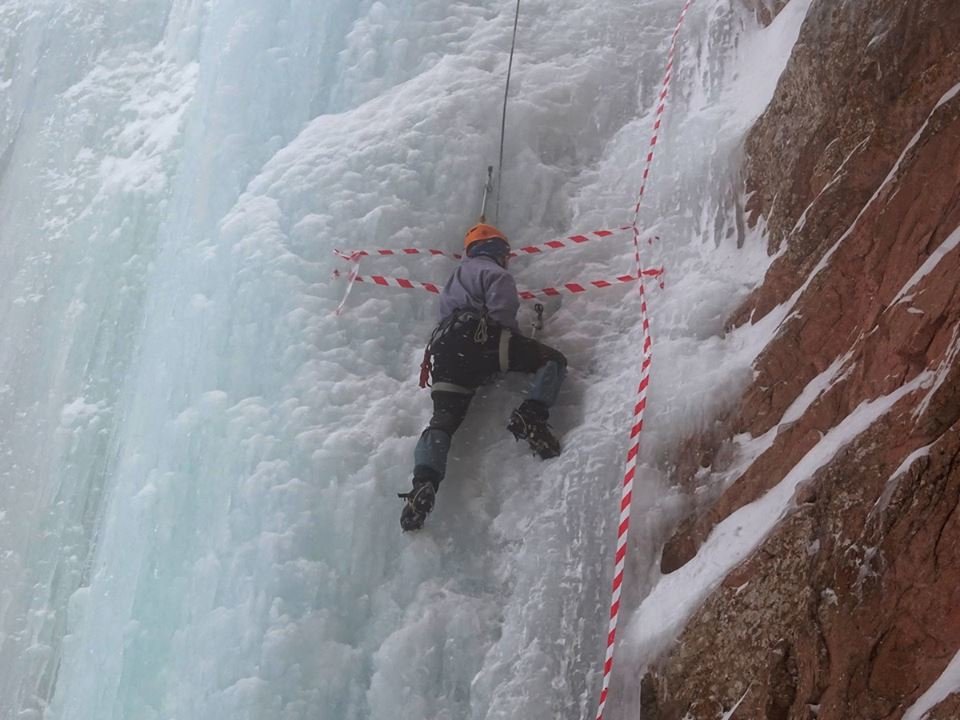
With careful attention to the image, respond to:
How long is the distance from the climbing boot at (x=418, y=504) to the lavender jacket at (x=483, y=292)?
90cm

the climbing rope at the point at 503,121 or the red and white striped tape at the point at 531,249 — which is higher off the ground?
the climbing rope at the point at 503,121

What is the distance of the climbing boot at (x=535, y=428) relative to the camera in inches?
170

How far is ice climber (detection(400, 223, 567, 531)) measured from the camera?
4277mm

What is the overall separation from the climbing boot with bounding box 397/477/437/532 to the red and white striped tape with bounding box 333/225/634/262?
1.53m

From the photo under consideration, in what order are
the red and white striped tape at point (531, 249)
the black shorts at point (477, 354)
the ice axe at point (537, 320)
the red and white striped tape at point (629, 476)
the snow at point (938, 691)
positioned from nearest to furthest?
the snow at point (938, 691) → the red and white striped tape at point (629, 476) → the black shorts at point (477, 354) → the ice axe at point (537, 320) → the red and white striped tape at point (531, 249)

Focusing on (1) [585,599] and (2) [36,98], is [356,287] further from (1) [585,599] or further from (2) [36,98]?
(2) [36,98]

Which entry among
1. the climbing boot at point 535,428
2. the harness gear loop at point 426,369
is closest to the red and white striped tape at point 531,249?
the harness gear loop at point 426,369

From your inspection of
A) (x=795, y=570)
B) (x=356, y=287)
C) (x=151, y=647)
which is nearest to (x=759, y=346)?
(x=795, y=570)

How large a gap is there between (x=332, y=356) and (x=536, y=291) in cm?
113

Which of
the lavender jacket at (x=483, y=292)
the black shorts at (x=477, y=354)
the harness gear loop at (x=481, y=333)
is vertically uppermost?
the lavender jacket at (x=483, y=292)

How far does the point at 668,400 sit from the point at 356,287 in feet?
6.00

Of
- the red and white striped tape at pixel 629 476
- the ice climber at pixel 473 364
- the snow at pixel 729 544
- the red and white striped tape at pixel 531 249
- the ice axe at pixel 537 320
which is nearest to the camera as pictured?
the snow at pixel 729 544

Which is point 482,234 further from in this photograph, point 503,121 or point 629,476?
point 629,476

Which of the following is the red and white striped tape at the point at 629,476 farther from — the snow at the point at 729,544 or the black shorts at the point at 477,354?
the black shorts at the point at 477,354
